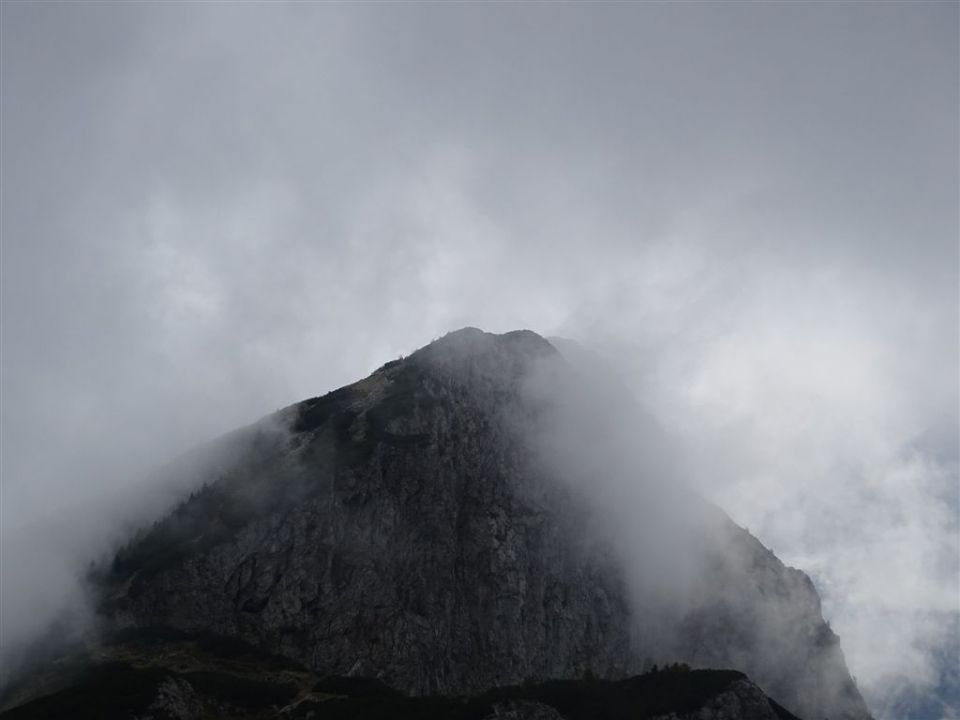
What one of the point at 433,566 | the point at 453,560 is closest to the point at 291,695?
the point at 433,566

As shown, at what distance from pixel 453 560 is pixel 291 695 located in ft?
144

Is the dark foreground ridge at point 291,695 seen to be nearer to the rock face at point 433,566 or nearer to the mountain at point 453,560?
the mountain at point 453,560

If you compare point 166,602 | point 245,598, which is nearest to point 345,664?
point 245,598

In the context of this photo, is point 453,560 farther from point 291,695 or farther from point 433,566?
point 291,695

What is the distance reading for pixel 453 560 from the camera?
157000mm

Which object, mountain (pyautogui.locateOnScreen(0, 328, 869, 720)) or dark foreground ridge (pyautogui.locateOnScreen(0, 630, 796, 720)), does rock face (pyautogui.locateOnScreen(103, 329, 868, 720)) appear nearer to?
mountain (pyautogui.locateOnScreen(0, 328, 869, 720))

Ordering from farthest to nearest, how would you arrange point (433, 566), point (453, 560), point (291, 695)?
1. point (453, 560)
2. point (433, 566)
3. point (291, 695)

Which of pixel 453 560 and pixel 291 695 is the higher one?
pixel 453 560

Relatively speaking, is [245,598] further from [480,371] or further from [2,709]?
[480,371]

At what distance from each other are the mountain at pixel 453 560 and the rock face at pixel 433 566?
379mm

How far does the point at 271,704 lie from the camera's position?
4572 inches

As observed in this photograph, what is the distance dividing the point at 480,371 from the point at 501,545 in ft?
150

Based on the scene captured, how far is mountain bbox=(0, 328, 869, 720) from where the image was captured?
14275 centimetres

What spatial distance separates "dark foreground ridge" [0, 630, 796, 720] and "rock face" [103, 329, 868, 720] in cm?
893
